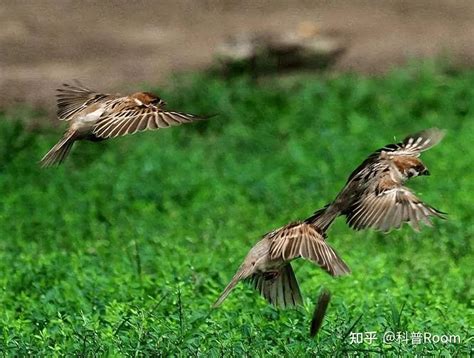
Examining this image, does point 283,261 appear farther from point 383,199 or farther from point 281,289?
point 383,199

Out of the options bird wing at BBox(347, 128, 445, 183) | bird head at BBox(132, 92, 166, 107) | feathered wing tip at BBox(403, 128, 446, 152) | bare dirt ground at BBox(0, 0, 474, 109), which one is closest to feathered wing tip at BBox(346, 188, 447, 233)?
bird wing at BBox(347, 128, 445, 183)

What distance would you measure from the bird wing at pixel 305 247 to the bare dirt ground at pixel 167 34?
7117 mm

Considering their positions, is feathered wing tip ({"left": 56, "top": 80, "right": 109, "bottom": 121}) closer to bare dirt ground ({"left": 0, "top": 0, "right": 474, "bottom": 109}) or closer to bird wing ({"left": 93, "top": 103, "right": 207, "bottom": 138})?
bird wing ({"left": 93, "top": 103, "right": 207, "bottom": 138})

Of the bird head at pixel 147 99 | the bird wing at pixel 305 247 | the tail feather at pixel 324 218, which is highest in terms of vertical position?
the bird head at pixel 147 99

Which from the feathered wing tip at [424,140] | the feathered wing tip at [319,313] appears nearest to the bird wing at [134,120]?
the feathered wing tip at [319,313]

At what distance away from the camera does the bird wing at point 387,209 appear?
23.5 ft

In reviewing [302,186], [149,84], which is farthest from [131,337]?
[149,84]

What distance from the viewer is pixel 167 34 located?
15125mm

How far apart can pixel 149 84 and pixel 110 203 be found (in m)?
3.42

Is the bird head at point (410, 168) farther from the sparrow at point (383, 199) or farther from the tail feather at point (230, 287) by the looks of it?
the tail feather at point (230, 287)

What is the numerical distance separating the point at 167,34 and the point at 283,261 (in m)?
8.12

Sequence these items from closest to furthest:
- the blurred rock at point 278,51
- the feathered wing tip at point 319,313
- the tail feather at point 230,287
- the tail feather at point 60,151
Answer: the feathered wing tip at point 319,313 < the tail feather at point 230,287 < the tail feather at point 60,151 < the blurred rock at point 278,51

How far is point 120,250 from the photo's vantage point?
392 inches

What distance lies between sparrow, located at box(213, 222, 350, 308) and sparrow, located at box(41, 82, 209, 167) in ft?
2.57
